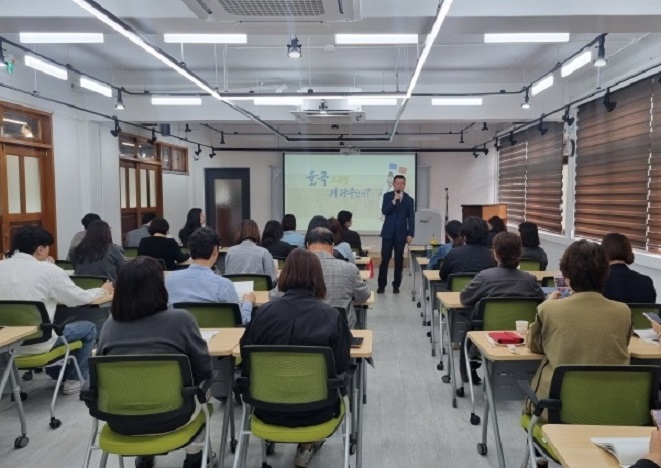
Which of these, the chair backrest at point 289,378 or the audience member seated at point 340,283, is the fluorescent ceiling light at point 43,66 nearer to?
the audience member seated at point 340,283

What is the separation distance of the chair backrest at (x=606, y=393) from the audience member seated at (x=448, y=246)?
11.2 ft

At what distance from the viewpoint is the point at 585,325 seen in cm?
230

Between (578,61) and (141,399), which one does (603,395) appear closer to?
(141,399)

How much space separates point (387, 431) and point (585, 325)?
1.68m

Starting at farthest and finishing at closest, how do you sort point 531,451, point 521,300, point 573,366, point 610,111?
point 610,111 < point 521,300 < point 531,451 < point 573,366

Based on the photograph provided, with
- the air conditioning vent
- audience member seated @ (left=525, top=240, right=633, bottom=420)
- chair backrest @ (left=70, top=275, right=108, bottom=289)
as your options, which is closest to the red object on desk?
audience member seated @ (left=525, top=240, right=633, bottom=420)

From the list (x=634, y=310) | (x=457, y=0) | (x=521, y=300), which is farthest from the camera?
(x=457, y=0)

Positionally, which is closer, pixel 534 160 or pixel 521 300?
pixel 521 300

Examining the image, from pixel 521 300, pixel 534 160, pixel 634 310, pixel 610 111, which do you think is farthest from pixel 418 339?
pixel 534 160

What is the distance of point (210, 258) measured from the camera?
3508 mm

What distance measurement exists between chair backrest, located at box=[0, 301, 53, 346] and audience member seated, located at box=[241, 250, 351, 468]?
1760 millimetres

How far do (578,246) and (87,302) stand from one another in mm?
3308

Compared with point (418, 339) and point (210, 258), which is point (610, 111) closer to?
point (418, 339)

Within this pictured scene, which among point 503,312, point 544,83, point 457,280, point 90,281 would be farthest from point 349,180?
point 503,312
